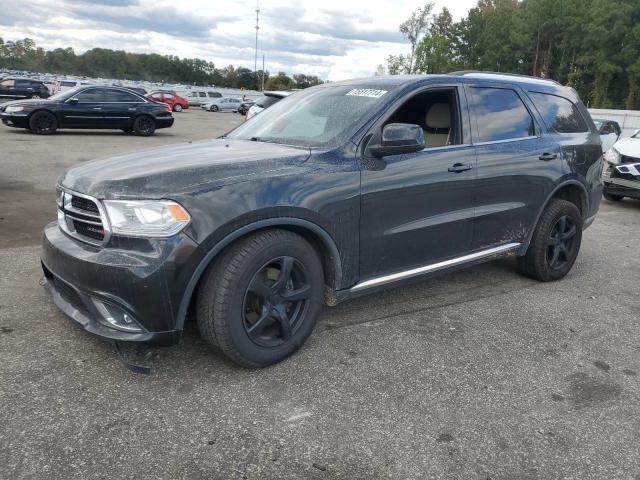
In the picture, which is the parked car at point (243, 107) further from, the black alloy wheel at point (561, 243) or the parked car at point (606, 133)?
the black alloy wheel at point (561, 243)

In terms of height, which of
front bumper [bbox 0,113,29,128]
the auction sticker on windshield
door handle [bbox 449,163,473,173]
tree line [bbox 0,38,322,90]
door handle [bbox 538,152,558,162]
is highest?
tree line [bbox 0,38,322,90]

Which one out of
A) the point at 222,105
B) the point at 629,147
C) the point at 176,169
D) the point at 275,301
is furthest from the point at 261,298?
the point at 222,105

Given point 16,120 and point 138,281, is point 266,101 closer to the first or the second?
point 16,120

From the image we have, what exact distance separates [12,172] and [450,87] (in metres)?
8.07

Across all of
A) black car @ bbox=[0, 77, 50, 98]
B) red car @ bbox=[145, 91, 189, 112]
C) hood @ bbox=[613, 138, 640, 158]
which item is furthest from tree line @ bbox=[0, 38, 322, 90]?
Result: hood @ bbox=[613, 138, 640, 158]

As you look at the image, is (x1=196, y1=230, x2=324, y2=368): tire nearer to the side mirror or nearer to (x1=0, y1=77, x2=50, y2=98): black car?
the side mirror

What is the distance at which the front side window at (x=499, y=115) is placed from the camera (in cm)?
416

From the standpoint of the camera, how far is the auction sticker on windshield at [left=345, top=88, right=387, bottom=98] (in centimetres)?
371

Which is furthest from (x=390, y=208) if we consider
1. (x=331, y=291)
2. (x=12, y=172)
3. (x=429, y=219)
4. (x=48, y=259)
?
(x=12, y=172)

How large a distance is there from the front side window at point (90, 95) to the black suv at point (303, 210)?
13.5 metres

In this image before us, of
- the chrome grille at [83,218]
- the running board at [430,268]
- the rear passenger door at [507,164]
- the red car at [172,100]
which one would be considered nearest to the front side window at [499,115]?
the rear passenger door at [507,164]

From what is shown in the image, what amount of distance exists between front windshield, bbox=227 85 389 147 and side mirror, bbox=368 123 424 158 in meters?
0.22

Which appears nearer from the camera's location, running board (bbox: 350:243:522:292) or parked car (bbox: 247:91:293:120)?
running board (bbox: 350:243:522:292)

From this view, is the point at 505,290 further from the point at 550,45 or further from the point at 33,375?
the point at 550,45
